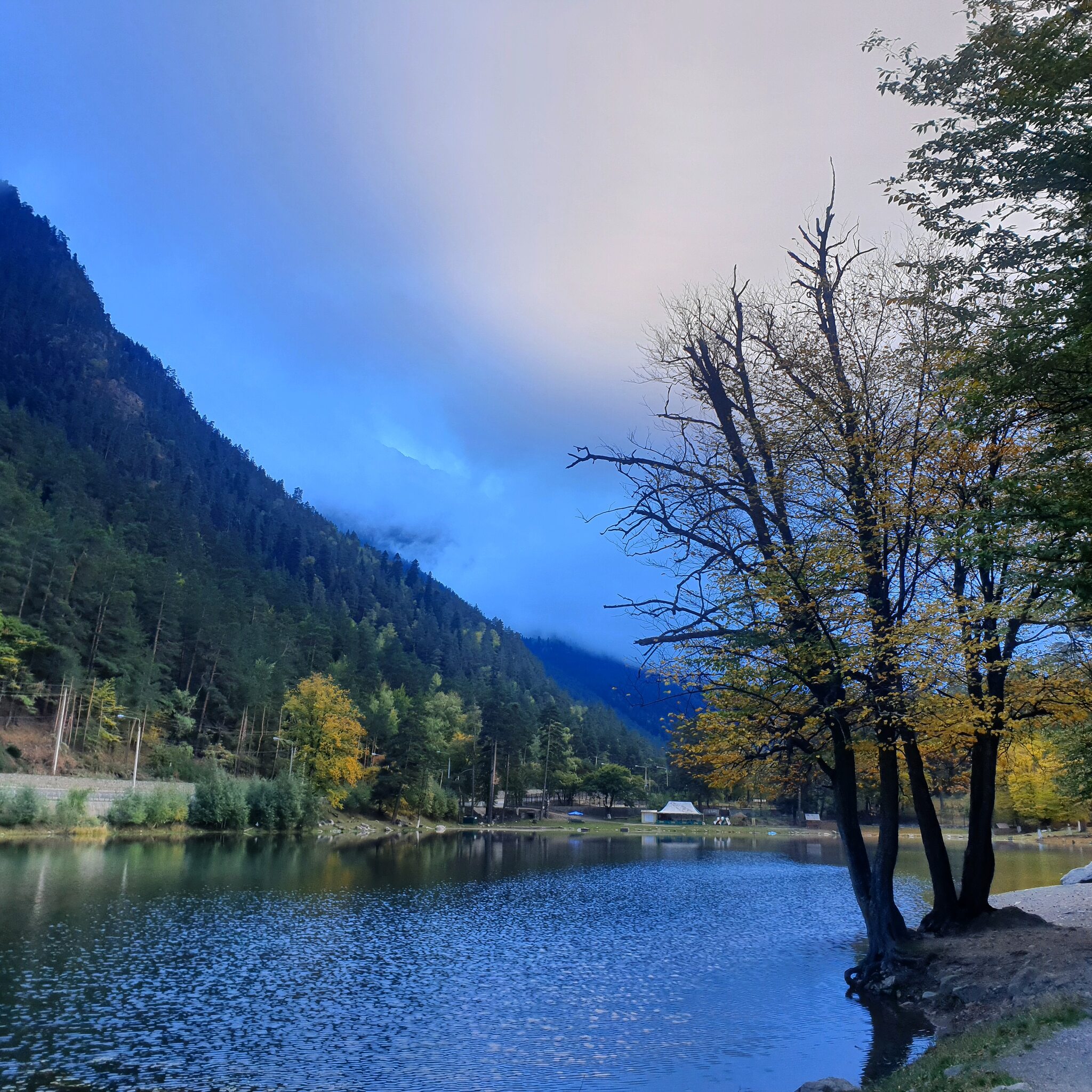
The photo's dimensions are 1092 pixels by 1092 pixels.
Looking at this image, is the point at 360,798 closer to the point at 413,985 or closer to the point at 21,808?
the point at 21,808

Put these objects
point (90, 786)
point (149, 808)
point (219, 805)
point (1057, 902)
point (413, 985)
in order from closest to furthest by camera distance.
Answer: point (413, 985)
point (1057, 902)
point (149, 808)
point (90, 786)
point (219, 805)

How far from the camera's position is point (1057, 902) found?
2778 cm

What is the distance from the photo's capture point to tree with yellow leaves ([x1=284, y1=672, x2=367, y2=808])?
7925 centimetres

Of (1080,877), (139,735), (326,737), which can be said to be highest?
(326,737)

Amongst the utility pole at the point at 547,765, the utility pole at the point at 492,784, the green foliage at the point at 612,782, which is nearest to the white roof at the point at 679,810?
the green foliage at the point at 612,782

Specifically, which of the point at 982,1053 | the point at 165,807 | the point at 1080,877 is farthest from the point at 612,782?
the point at 982,1053

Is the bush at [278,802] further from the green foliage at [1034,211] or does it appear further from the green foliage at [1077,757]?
the green foliage at [1034,211]

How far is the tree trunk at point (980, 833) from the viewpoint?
61.0 ft

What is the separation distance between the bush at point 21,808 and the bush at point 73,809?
1.11m

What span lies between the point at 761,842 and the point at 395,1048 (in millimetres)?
89818

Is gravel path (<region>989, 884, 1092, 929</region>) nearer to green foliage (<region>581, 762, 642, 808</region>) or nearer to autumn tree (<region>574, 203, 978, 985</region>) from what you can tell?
autumn tree (<region>574, 203, 978, 985</region>)

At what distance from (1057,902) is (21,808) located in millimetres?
55394

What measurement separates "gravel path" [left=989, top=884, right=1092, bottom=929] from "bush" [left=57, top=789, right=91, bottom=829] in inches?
2119

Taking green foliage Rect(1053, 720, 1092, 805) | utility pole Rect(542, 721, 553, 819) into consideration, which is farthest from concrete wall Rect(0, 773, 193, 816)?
utility pole Rect(542, 721, 553, 819)
